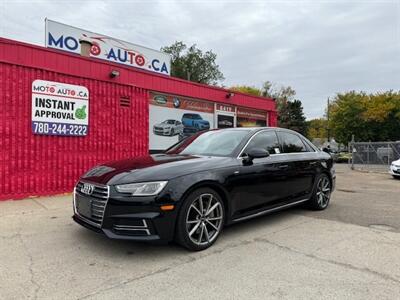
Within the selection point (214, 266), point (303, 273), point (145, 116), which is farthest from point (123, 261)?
point (145, 116)

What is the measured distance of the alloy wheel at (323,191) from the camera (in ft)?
22.2

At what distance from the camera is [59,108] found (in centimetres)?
873

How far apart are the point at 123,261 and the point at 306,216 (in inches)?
143

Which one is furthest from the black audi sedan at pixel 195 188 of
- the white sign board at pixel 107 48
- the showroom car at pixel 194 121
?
the white sign board at pixel 107 48

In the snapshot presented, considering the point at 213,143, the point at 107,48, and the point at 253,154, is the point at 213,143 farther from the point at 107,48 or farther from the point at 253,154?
the point at 107,48

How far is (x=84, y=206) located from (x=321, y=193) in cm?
451

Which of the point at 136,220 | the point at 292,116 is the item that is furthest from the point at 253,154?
the point at 292,116

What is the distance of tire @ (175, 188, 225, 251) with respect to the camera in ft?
13.6

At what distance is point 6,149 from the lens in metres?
7.87

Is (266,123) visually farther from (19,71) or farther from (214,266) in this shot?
(214,266)

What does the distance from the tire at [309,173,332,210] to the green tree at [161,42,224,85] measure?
5294 cm

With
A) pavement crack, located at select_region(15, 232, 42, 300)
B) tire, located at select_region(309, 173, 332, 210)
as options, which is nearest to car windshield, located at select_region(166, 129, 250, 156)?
tire, located at select_region(309, 173, 332, 210)

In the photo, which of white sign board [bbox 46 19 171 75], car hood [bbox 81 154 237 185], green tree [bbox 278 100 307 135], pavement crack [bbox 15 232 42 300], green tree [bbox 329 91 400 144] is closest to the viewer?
pavement crack [bbox 15 232 42 300]

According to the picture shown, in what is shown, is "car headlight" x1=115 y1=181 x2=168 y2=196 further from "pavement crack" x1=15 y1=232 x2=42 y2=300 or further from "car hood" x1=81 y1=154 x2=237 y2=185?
"pavement crack" x1=15 y1=232 x2=42 y2=300
